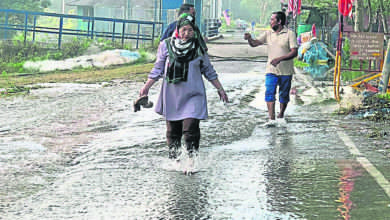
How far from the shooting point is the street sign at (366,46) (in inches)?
567

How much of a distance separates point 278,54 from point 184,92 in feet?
12.1

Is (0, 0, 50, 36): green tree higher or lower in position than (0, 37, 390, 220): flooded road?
higher

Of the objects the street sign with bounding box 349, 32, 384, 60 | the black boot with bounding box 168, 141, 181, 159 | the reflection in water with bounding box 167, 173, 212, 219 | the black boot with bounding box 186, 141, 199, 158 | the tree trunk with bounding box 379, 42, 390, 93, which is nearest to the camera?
the reflection in water with bounding box 167, 173, 212, 219

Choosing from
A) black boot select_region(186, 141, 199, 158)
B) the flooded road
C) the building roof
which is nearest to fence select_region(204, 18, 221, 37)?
the building roof

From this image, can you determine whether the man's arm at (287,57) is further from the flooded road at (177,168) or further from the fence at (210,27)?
the fence at (210,27)

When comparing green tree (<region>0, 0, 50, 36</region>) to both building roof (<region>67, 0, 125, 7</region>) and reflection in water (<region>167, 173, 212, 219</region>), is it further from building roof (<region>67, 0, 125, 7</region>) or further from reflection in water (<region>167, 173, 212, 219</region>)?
reflection in water (<region>167, 173, 212, 219</region>)

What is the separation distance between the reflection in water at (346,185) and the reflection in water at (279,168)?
1.50ft

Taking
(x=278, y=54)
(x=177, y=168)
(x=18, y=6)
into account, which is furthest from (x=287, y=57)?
(x=18, y=6)

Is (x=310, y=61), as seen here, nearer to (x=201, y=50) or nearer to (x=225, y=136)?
(x=225, y=136)

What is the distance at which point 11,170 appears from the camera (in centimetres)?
728

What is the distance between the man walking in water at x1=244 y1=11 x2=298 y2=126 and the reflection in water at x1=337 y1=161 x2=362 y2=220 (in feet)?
10.2

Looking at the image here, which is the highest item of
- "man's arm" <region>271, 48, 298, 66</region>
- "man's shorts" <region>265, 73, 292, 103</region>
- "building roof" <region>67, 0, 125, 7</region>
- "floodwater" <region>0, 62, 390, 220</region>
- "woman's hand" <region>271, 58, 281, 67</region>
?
"building roof" <region>67, 0, 125, 7</region>

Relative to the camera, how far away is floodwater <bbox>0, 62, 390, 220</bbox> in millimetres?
5703

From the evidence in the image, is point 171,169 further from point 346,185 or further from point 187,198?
point 346,185
